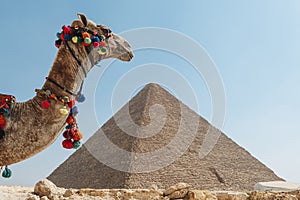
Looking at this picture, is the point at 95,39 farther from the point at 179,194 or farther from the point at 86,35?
the point at 179,194

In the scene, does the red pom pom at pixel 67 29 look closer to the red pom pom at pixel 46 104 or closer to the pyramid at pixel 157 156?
the red pom pom at pixel 46 104

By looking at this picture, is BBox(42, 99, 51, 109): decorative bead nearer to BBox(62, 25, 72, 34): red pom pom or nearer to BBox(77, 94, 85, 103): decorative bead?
BBox(77, 94, 85, 103): decorative bead

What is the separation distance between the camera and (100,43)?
270 cm

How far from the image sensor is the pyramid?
42.3m

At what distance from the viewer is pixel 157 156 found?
45844 mm

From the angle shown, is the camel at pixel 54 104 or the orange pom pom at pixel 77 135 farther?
the orange pom pom at pixel 77 135

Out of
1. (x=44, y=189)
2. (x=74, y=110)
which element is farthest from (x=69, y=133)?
(x=44, y=189)

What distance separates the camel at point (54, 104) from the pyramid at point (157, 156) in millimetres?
36567

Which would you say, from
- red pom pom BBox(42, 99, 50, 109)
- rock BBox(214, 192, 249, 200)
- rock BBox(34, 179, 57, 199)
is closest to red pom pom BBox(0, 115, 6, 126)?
red pom pom BBox(42, 99, 50, 109)

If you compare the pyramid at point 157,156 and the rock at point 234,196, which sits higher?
the pyramid at point 157,156

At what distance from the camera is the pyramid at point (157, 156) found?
42312mm

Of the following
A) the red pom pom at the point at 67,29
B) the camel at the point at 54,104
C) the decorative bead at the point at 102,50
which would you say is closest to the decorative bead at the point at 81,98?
the camel at the point at 54,104

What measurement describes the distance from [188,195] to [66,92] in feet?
12.0

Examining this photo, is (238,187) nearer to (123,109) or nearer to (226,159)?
(226,159)
